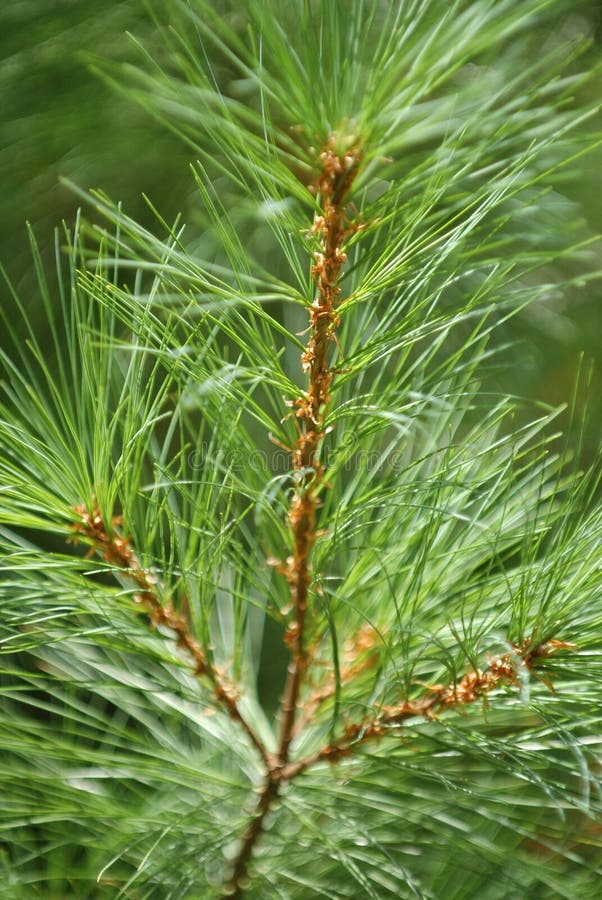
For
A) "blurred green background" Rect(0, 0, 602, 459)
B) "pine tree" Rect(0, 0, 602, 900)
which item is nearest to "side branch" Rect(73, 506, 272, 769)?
"pine tree" Rect(0, 0, 602, 900)

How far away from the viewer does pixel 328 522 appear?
529 millimetres

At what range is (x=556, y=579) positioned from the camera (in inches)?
19.5

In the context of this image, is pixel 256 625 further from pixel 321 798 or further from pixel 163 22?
pixel 163 22

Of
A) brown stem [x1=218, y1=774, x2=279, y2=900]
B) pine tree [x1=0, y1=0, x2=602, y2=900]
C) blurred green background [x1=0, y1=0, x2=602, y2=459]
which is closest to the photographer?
pine tree [x1=0, y1=0, x2=602, y2=900]

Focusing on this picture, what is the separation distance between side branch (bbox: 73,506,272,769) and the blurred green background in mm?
436

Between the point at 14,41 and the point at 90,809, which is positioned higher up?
the point at 14,41

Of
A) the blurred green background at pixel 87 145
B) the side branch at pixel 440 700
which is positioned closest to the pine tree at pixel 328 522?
Result: the side branch at pixel 440 700

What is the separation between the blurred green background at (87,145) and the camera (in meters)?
0.92

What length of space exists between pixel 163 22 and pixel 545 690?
2.44ft

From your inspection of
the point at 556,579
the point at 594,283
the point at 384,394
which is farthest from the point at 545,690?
the point at 594,283

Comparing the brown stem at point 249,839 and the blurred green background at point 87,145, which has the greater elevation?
the blurred green background at point 87,145

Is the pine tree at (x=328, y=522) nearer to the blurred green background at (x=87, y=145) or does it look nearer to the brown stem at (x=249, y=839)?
the brown stem at (x=249, y=839)

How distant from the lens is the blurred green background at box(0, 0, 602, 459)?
0.92m

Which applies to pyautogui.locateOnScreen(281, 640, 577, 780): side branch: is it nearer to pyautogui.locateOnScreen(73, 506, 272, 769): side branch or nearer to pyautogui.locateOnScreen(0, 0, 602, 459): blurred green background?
pyautogui.locateOnScreen(73, 506, 272, 769): side branch
